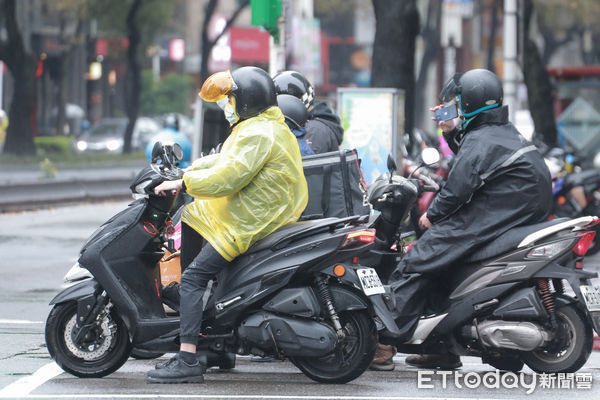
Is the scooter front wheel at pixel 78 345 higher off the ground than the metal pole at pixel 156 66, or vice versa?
the scooter front wheel at pixel 78 345

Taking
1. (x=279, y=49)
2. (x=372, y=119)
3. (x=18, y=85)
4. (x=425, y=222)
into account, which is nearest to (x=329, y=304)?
(x=425, y=222)

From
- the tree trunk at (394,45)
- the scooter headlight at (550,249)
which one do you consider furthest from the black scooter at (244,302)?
the tree trunk at (394,45)

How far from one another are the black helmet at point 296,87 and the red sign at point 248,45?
53022mm

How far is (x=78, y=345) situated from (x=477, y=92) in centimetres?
259

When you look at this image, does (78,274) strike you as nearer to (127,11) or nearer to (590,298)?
(590,298)

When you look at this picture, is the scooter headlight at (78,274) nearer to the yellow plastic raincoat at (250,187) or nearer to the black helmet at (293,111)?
the yellow plastic raincoat at (250,187)

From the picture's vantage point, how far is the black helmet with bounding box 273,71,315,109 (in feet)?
26.3

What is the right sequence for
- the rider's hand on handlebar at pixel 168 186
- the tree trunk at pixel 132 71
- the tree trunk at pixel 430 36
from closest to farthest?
the rider's hand on handlebar at pixel 168 186
the tree trunk at pixel 132 71
the tree trunk at pixel 430 36

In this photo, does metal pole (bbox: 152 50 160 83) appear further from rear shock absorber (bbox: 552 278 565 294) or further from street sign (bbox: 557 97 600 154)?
rear shock absorber (bbox: 552 278 565 294)

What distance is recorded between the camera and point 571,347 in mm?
6496

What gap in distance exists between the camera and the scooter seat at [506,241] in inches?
258

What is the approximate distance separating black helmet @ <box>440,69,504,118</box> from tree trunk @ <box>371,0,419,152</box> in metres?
8.61

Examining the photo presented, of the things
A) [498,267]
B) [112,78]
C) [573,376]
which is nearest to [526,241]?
[498,267]

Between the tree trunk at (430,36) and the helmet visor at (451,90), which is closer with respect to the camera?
the helmet visor at (451,90)
